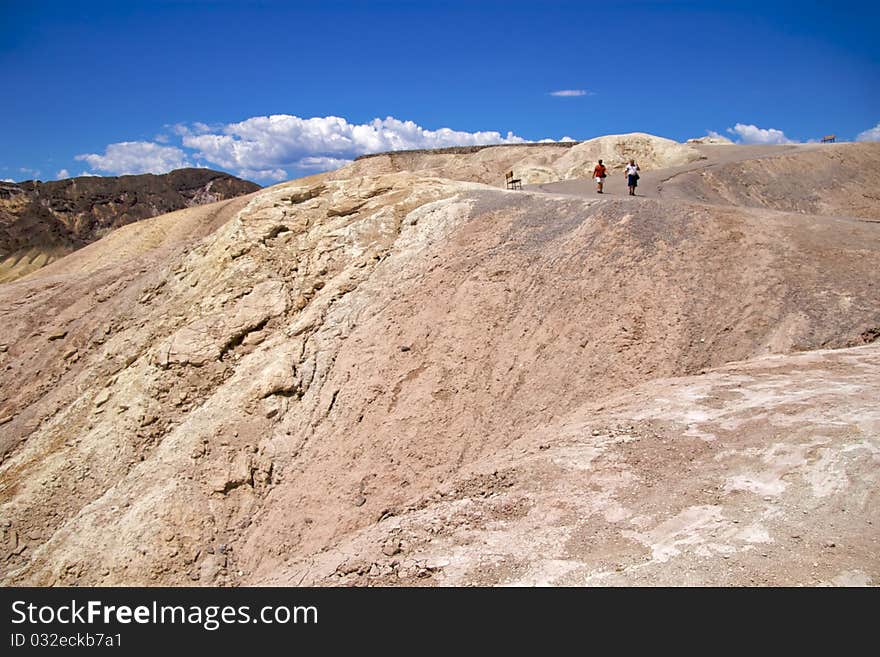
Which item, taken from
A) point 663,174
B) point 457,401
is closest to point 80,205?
point 663,174

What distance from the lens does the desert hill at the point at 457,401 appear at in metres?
5.93

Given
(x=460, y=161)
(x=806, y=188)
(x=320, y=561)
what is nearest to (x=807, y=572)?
(x=320, y=561)

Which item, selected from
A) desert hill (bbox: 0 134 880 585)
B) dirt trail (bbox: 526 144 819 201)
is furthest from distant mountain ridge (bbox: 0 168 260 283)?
dirt trail (bbox: 526 144 819 201)

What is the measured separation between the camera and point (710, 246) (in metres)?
11.4

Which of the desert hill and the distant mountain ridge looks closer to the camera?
the desert hill

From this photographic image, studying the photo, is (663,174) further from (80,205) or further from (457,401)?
(80,205)

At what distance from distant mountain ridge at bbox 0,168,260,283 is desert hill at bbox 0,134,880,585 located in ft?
160

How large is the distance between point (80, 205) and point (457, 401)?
6751 cm

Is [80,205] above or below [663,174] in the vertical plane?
above

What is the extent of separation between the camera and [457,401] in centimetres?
1030

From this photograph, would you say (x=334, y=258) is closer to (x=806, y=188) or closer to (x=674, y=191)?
(x=674, y=191)

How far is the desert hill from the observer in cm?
593

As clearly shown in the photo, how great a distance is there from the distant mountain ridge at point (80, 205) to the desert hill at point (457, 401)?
48635 mm

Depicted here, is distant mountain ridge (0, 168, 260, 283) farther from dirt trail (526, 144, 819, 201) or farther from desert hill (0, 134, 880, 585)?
dirt trail (526, 144, 819, 201)
